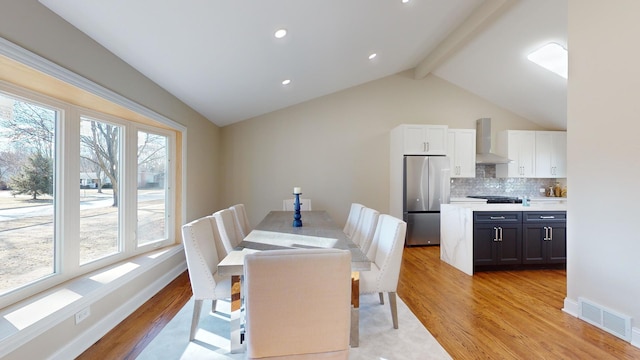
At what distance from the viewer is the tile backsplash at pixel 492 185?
5.95m

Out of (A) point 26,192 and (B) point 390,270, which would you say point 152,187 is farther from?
(B) point 390,270

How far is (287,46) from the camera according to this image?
3107 mm

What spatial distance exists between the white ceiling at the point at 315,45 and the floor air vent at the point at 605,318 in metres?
3.30

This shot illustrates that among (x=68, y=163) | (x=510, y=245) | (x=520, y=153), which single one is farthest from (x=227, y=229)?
(x=520, y=153)

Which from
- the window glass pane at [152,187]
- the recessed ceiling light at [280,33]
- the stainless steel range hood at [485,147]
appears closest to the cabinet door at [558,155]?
the stainless steel range hood at [485,147]

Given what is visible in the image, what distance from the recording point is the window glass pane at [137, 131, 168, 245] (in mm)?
3354

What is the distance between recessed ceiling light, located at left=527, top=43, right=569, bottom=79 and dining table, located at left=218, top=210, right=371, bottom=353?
4148 millimetres

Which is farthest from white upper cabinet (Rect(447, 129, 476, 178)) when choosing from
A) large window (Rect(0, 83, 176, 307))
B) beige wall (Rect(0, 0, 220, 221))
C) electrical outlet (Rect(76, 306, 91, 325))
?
electrical outlet (Rect(76, 306, 91, 325))

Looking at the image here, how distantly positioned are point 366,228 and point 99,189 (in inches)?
106

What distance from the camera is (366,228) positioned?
311cm

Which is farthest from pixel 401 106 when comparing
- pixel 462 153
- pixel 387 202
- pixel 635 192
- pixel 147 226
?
pixel 147 226

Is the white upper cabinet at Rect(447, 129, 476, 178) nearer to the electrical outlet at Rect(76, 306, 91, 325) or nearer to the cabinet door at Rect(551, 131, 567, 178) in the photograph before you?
the cabinet door at Rect(551, 131, 567, 178)

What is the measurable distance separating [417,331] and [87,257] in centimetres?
296

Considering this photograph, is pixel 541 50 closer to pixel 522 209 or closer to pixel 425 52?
pixel 425 52
